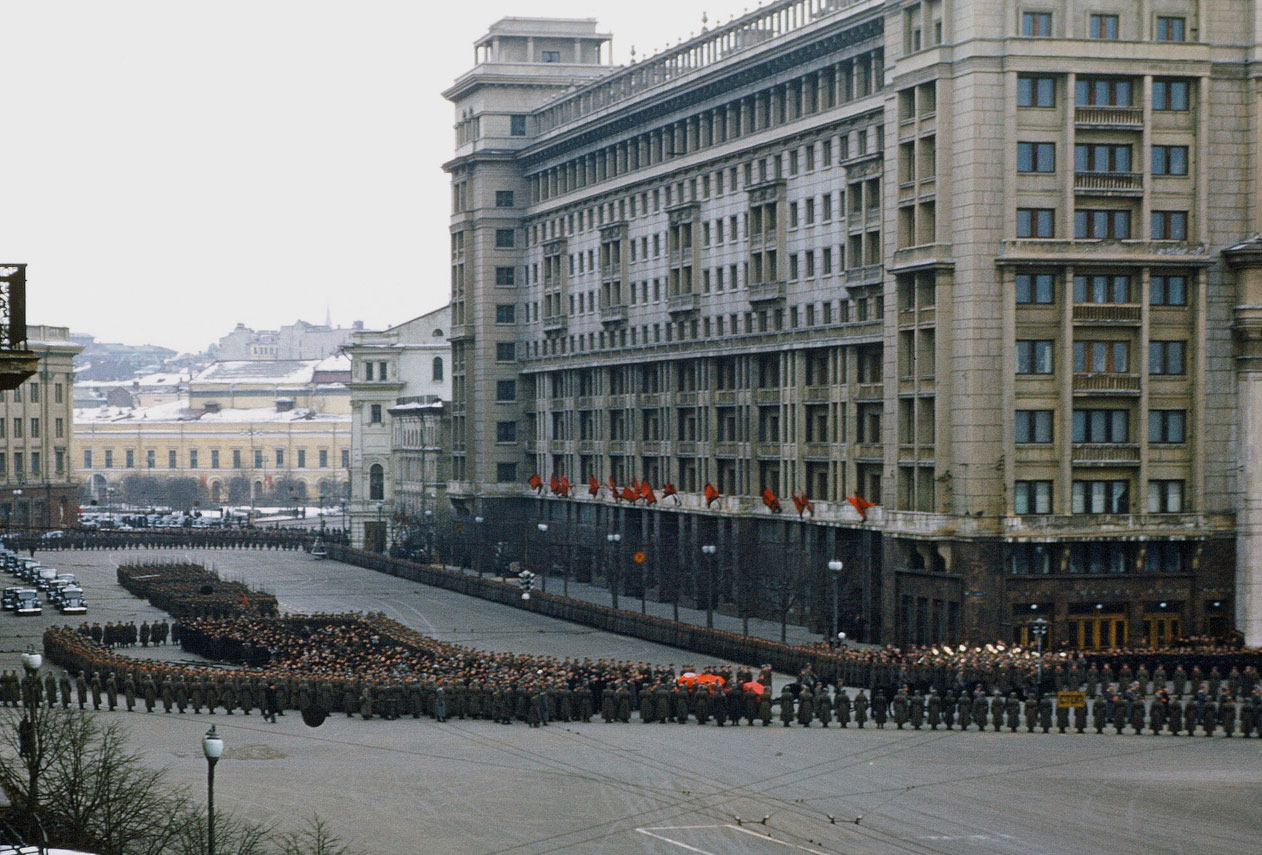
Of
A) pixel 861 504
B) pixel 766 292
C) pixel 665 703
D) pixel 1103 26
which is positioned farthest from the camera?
pixel 766 292

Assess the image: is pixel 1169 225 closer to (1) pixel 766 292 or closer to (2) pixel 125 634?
(1) pixel 766 292

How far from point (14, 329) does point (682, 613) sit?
6673 centimetres

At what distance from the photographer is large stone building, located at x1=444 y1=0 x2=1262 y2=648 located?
2842 inches

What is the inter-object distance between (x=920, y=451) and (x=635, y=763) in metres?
29.2

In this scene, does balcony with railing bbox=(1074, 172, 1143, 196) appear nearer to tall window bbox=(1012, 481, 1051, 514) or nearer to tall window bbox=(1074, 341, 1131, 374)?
tall window bbox=(1074, 341, 1131, 374)

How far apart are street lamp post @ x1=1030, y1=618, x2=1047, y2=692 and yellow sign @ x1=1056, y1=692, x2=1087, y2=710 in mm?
4558

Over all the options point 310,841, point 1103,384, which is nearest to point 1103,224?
point 1103,384

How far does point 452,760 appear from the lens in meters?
50.1

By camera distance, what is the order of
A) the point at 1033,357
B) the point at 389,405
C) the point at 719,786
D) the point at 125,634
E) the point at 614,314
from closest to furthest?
the point at 719,786 < the point at 1033,357 < the point at 125,634 < the point at 614,314 < the point at 389,405

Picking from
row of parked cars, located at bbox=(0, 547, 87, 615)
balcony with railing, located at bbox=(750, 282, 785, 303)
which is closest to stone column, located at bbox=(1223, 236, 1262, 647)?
balcony with railing, located at bbox=(750, 282, 785, 303)

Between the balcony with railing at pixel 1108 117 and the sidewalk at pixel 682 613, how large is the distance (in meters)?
22.0

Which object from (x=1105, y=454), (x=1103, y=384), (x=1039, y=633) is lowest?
(x=1039, y=633)

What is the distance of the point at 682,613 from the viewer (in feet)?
313

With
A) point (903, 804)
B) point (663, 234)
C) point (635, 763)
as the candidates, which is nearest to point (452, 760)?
point (635, 763)
